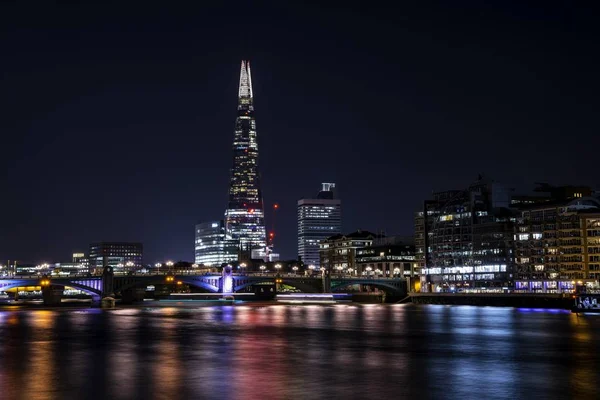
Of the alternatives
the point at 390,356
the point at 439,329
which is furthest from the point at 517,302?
the point at 390,356

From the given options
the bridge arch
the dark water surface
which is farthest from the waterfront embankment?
the bridge arch

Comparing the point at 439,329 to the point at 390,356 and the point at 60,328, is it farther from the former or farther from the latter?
the point at 60,328

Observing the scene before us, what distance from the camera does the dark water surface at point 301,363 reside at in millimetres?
42656

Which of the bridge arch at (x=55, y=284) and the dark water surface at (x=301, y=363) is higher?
the bridge arch at (x=55, y=284)

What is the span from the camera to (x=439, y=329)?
324 feet

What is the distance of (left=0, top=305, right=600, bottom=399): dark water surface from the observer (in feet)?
140

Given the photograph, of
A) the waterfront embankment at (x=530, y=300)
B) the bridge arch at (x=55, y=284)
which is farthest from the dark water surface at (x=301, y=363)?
the bridge arch at (x=55, y=284)

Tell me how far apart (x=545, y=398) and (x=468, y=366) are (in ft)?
49.2

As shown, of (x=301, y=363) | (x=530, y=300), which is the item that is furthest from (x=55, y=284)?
(x=301, y=363)

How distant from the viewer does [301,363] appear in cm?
5641

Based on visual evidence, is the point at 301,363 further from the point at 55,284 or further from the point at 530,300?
the point at 55,284

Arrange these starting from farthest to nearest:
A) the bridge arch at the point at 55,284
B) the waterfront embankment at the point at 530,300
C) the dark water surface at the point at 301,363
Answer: the bridge arch at the point at 55,284, the waterfront embankment at the point at 530,300, the dark water surface at the point at 301,363

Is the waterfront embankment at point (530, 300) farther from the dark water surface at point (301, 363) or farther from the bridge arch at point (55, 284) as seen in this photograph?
the bridge arch at point (55, 284)

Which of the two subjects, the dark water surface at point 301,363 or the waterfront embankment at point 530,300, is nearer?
the dark water surface at point 301,363
